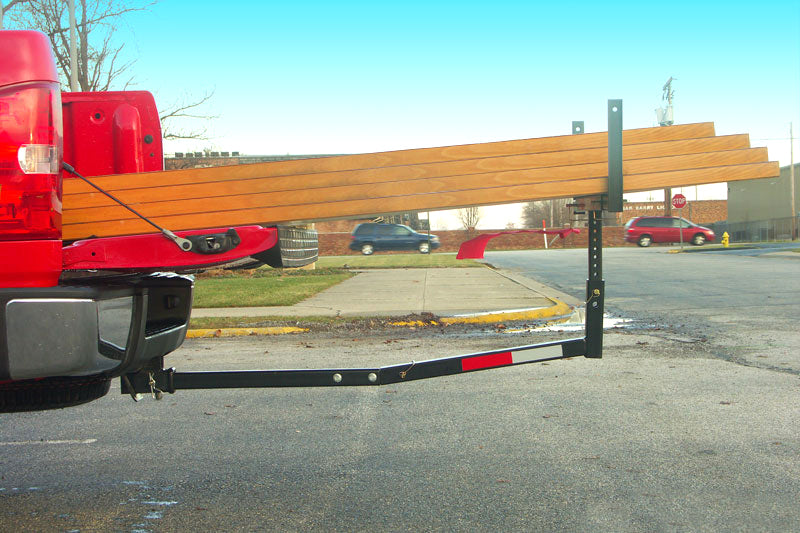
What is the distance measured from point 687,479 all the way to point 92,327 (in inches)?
117

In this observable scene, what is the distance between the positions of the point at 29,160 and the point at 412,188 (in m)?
1.58

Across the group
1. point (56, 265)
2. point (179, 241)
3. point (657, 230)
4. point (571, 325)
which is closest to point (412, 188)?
point (179, 241)

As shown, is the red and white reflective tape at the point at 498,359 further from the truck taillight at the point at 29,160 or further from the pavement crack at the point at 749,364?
the pavement crack at the point at 749,364

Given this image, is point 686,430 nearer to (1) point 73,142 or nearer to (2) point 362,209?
(2) point 362,209

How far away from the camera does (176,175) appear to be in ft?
10.6

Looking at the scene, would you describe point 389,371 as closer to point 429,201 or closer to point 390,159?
point 429,201

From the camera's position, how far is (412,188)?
3.34 metres

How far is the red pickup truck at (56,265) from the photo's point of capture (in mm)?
2660

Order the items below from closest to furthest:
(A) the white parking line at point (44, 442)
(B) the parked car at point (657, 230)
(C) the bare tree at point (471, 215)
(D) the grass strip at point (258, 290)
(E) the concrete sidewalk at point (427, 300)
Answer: (A) the white parking line at point (44, 442), (C) the bare tree at point (471, 215), (E) the concrete sidewalk at point (427, 300), (D) the grass strip at point (258, 290), (B) the parked car at point (657, 230)

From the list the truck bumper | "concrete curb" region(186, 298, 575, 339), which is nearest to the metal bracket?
the truck bumper

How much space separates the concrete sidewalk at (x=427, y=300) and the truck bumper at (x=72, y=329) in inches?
310

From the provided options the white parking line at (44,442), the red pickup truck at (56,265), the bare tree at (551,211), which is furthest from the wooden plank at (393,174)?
the white parking line at (44,442)

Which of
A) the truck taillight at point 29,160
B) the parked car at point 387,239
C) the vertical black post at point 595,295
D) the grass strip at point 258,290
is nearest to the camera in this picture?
the truck taillight at point 29,160

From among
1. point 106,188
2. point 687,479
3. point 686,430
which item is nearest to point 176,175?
point 106,188
